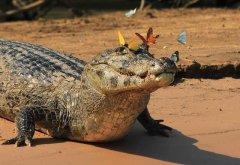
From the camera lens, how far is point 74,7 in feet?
55.3

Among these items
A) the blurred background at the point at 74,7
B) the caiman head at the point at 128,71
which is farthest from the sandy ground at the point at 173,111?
the blurred background at the point at 74,7

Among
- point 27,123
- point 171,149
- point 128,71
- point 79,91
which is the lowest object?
point 171,149

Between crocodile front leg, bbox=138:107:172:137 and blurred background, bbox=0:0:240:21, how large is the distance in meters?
8.47

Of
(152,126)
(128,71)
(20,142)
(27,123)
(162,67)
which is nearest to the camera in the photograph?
(162,67)

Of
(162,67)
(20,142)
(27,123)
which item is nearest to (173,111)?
(27,123)

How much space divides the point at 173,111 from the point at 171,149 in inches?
45.8

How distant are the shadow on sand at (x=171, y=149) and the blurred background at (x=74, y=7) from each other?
874cm

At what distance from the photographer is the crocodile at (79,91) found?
428cm

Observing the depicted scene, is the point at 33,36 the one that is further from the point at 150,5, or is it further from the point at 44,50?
the point at 150,5

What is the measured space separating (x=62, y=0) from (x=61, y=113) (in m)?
9.94

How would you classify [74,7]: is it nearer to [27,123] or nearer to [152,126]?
[152,126]

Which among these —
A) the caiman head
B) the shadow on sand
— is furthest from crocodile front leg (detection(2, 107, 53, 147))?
the caiman head

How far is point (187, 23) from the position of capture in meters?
12.2

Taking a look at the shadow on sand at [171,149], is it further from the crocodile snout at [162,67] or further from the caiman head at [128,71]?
the crocodile snout at [162,67]
